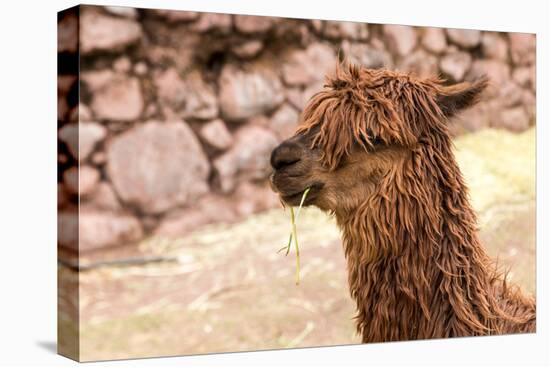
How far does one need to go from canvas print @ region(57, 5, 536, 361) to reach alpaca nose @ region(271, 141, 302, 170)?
13mm

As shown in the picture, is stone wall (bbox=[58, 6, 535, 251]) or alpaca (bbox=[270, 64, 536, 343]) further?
stone wall (bbox=[58, 6, 535, 251])

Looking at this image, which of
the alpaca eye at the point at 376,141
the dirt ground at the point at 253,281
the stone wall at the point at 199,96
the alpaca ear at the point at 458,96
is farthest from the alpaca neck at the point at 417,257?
the dirt ground at the point at 253,281

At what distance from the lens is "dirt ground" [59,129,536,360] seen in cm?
434

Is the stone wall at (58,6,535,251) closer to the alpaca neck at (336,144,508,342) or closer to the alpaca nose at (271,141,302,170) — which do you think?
the alpaca neck at (336,144,508,342)

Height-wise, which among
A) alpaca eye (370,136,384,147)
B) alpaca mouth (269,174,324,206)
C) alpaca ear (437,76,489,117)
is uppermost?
alpaca ear (437,76,489,117)

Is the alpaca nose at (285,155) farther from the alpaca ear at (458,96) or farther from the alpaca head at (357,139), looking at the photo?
the alpaca ear at (458,96)

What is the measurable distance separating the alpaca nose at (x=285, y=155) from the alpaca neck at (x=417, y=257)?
0.37 meters

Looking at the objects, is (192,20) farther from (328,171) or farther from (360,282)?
(360,282)

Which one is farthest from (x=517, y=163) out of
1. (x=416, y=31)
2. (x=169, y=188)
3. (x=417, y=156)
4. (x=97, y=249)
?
(x=97, y=249)

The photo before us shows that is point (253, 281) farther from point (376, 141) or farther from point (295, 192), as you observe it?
point (376, 141)

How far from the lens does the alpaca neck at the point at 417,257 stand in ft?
12.0

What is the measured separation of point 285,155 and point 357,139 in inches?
13.4

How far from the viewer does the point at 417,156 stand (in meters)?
3.71

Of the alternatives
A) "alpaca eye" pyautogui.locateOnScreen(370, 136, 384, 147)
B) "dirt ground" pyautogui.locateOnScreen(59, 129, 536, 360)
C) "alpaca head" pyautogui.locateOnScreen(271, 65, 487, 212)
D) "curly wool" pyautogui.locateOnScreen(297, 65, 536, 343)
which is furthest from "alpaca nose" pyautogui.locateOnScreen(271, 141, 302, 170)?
"dirt ground" pyautogui.locateOnScreen(59, 129, 536, 360)
